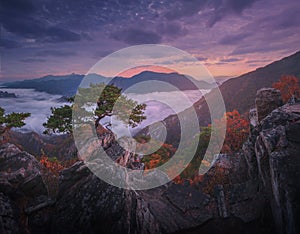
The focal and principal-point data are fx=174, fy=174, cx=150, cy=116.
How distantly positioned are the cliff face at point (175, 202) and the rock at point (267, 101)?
4.10m

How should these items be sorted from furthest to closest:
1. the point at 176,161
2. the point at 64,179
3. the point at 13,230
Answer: the point at 176,161 < the point at 64,179 < the point at 13,230

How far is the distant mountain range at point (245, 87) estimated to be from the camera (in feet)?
330

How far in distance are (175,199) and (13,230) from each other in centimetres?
1035

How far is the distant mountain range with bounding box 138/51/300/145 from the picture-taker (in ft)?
330

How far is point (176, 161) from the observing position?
4512 cm

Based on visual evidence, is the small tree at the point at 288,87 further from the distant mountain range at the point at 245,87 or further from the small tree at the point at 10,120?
the small tree at the point at 10,120

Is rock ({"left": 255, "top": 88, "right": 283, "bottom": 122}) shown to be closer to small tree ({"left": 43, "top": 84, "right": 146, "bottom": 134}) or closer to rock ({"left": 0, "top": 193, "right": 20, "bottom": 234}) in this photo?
small tree ({"left": 43, "top": 84, "right": 146, "bottom": 134})

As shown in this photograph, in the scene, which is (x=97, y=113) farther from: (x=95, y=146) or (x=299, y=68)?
(x=299, y=68)

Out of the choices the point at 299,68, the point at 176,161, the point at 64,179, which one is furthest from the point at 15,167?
the point at 299,68

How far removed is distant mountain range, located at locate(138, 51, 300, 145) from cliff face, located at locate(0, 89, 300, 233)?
3056 inches

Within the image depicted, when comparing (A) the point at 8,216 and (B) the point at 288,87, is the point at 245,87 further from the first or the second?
(A) the point at 8,216

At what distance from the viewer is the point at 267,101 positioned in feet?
56.8

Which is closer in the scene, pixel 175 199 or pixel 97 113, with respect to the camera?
pixel 175 199

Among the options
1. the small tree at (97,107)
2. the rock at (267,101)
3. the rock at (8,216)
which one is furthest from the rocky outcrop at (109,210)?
Answer: the rock at (267,101)
